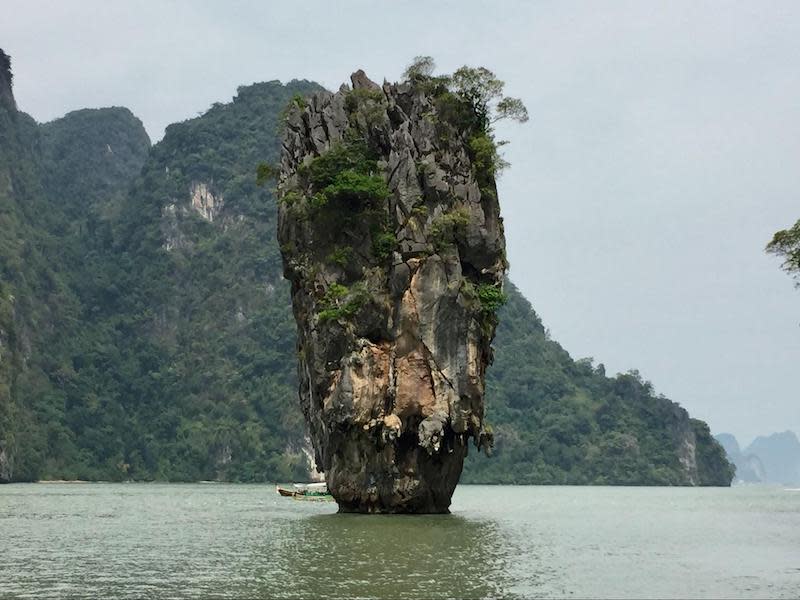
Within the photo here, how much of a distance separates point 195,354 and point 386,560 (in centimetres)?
12390

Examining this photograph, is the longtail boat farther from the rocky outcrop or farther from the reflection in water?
the rocky outcrop

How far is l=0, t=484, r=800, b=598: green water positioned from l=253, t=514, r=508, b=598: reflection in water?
0.05 metres

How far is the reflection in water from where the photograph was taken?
2112 centimetres

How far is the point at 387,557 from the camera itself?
26.4 m

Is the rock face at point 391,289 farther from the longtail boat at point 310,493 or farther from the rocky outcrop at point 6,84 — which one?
the rocky outcrop at point 6,84

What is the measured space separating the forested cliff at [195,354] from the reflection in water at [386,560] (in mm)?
85379

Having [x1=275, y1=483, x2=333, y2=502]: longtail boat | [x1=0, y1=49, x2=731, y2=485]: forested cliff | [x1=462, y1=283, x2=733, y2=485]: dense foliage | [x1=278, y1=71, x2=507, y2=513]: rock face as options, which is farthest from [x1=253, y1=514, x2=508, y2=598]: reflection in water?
[x1=462, y1=283, x2=733, y2=485]: dense foliage

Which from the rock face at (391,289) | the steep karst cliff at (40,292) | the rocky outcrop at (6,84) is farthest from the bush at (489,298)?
the rocky outcrop at (6,84)

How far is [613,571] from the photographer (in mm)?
24875

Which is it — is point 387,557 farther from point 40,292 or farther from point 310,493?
point 40,292

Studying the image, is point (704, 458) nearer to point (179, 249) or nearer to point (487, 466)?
point (487, 466)

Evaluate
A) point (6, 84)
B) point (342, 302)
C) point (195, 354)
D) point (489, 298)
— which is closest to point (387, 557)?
point (342, 302)

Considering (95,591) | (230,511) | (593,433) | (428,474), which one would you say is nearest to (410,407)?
(428,474)

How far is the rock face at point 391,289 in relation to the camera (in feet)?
132
